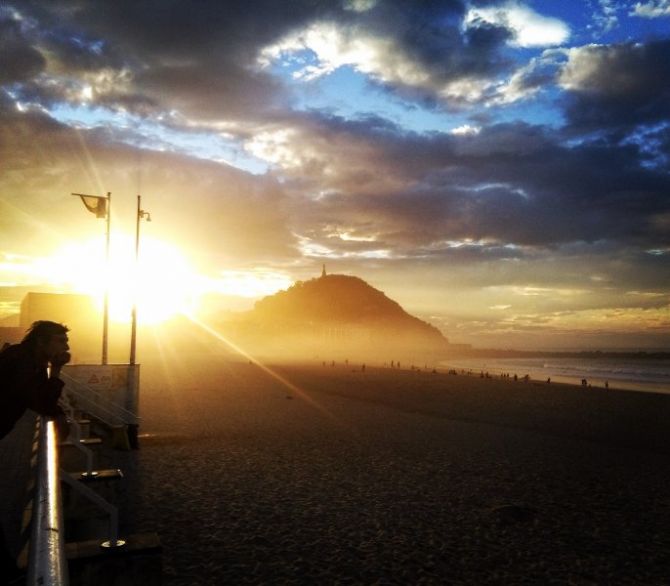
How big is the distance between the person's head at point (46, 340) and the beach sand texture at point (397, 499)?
360 cm

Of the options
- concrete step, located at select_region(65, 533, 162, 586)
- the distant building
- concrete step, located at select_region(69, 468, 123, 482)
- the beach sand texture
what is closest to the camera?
concrete step, located at select_region(65, 533, 162, 586)

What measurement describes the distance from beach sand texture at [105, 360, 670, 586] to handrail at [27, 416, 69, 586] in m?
3.60

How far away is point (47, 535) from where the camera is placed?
256 centimetres

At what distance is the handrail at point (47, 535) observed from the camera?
7.04 ft

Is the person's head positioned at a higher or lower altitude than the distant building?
higher

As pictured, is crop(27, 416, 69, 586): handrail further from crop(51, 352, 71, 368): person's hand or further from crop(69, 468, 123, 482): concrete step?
crop(69, 468, 123, 482): concrete step

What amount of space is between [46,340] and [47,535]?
221 centimetres

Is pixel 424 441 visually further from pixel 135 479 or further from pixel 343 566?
pixel 343 566

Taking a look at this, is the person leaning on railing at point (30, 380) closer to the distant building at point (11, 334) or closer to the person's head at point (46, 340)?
the person's head at point (46, 340)

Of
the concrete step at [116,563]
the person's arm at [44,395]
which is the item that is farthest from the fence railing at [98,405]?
→ the concrete step at [116,563]

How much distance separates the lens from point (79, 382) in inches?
545

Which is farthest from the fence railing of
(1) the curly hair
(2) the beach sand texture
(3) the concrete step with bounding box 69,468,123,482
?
(1) the curly hair

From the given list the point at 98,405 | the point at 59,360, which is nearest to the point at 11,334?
the point at 98,405

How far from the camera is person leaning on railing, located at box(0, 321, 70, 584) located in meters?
4.12
